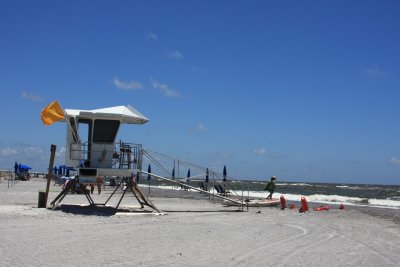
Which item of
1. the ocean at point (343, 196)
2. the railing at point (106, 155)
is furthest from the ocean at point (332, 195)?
the railing at point (106, 155)

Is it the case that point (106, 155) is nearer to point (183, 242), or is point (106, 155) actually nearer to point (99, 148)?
point (99, 148)

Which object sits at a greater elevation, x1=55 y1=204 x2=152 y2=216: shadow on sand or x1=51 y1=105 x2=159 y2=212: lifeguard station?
x1=51 y1=105 x2=159 y2=212: lifeguard station

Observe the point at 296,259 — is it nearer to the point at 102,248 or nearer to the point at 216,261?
the point at 216,261

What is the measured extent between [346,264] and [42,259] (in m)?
6.06

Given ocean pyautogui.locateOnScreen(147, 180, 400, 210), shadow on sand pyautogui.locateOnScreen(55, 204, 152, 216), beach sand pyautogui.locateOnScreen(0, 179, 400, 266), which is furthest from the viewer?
ocean pyautogui.locateOnScreen(147, 180, 400, 210)

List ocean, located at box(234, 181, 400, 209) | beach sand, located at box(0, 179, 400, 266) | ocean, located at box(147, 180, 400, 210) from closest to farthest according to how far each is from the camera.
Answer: beach sand, located at box(0, 179, 400, 266) < ocean, located at box(147, 180, 400, 210) < ocean, located at box(234, 181, 400, 209)

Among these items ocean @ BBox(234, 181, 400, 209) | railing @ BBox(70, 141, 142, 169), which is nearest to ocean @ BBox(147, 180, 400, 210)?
ocean @ BBox(234, 181, 400, 209)

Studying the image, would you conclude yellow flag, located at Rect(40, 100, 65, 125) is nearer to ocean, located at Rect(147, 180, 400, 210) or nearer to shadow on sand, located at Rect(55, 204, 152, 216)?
shadow on sand, located at Rect(55, 204, 152, 216)

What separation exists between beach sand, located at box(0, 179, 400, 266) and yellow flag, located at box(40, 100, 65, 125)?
3.60 m

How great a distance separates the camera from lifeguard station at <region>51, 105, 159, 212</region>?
19.8 metres

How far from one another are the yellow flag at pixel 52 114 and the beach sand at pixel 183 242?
3.60 metres

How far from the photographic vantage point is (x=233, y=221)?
17.9 meters

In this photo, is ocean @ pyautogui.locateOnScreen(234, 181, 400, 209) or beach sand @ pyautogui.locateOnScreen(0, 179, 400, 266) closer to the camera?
beach sand @ pyautogui.locateOnScreen(0, 179, 400, 266)

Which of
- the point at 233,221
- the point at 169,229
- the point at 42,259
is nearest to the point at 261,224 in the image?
the point at 233,221
